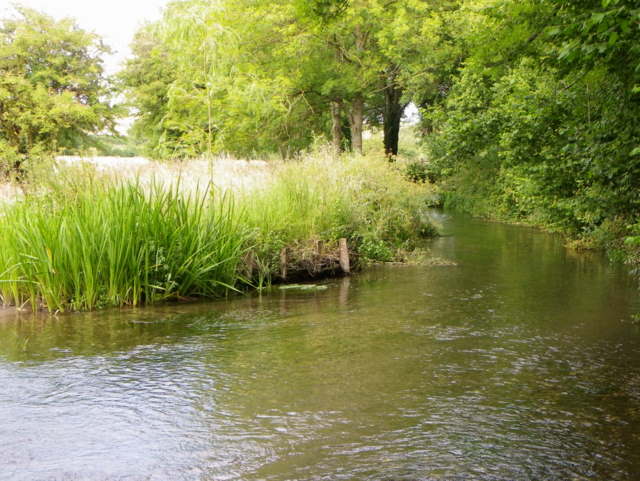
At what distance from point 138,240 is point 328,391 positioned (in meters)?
4.36

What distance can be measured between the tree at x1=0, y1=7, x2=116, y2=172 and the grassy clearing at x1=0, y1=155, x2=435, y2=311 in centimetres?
1800

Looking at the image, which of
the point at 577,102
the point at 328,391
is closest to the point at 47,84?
the point at 577,102

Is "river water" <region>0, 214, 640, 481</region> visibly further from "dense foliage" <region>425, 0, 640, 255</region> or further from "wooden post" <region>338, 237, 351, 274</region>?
"wooden post" <region>338, 237, 351, 274</region>

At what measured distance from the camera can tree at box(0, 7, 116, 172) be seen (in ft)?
90.8

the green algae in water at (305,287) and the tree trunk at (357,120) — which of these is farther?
the tree trunk at (357,120)

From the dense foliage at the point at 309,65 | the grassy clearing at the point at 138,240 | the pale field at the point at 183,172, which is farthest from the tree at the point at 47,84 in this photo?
the grassy clearing at the point at 138,240

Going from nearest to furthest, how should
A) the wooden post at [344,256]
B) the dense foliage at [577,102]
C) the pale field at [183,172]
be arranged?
the dense foliage at [577,102], the pale field at [183,172], the wooden post at [344,256]

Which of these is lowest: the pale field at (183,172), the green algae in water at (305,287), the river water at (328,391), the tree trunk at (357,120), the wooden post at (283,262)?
the river water at (328,391)

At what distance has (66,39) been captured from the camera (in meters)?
31.1

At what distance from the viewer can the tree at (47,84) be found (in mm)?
27688

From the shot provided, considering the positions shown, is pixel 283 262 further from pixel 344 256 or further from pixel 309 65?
pixel 309 65

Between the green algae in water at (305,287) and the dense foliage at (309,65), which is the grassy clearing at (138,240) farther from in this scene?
the dense foliage at (309,65)

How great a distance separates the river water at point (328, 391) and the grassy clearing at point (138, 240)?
51 centimetres

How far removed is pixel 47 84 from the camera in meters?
29.5
